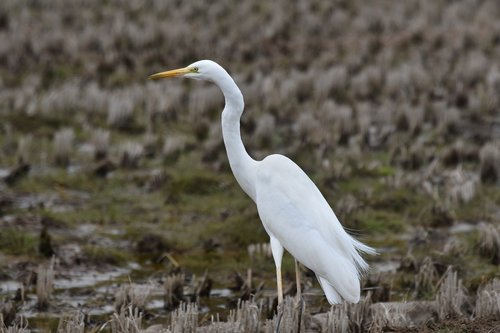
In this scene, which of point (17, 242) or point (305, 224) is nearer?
point (305, 224)

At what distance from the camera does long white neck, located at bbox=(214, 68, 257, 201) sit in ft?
20.2

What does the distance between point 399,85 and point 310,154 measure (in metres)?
4.36

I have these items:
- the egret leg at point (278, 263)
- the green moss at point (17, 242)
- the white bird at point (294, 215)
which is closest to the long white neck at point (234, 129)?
the white bird at point (294, 215)

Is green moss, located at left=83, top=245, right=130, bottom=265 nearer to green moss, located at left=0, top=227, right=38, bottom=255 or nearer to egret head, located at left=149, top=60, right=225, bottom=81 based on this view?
green moss, located at left=0, top=227, right=38, bottom=255

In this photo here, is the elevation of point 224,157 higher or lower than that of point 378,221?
higher

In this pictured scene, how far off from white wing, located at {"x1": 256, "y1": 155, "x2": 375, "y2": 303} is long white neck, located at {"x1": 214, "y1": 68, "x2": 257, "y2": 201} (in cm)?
14

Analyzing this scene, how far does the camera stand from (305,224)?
6.02 metres

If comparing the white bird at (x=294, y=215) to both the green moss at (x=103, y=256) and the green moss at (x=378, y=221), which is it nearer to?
the green moss at (x=103, y=256)

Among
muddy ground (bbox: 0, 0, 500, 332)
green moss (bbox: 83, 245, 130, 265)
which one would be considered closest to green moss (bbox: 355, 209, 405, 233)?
muddy ground (bbox: 0, 0, 500, 332)

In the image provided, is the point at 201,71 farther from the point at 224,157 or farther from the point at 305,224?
the point at 224,157

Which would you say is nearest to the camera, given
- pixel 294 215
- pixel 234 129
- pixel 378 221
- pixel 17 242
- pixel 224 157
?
pixel 294 215

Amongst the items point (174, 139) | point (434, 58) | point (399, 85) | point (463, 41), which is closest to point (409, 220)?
point (174, 139)

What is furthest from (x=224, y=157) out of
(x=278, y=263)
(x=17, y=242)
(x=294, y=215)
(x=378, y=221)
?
(x=278, y=263)

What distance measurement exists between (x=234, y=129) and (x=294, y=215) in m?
0.70
